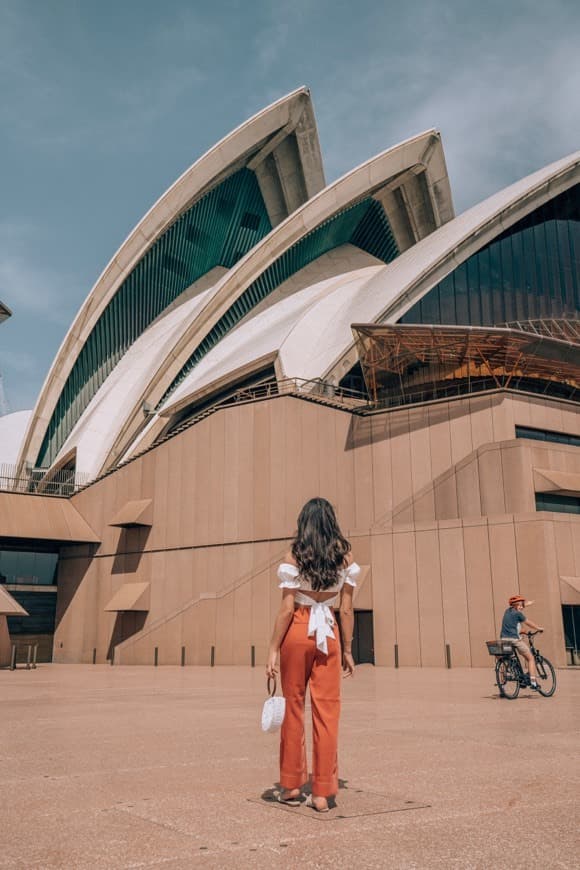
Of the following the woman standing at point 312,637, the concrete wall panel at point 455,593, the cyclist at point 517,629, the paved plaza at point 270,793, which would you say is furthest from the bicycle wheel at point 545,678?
the woman standing at point 312,637

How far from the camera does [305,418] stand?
2859 cm

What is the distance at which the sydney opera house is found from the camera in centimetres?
2170

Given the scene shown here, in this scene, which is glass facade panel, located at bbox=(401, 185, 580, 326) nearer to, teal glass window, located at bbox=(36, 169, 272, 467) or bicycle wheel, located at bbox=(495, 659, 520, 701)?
teal glass window, located at bbox=(36, 169, 272, 467)

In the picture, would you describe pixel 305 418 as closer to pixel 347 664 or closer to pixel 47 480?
pixel 47 480

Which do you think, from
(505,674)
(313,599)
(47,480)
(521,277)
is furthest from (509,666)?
(47,480)

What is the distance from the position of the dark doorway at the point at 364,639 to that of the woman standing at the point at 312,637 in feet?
61.1

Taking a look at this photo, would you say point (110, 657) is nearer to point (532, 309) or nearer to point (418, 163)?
point (532, 309)

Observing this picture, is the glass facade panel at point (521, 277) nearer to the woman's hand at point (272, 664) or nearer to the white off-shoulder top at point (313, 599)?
the white off-shoulder top at point (313, 599)

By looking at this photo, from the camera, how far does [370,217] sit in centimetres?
4694

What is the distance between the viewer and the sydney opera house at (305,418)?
21.7 meters

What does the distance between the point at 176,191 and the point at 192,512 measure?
20.8 meters

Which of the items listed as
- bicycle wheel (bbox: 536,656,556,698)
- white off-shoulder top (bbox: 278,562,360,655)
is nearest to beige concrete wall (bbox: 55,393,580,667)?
bicycle wheel (bbox: 536,656,556,698)

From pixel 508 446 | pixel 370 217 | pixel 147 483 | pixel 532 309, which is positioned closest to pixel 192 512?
pixel 147 483

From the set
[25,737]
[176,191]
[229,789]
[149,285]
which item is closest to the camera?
[229,789]
